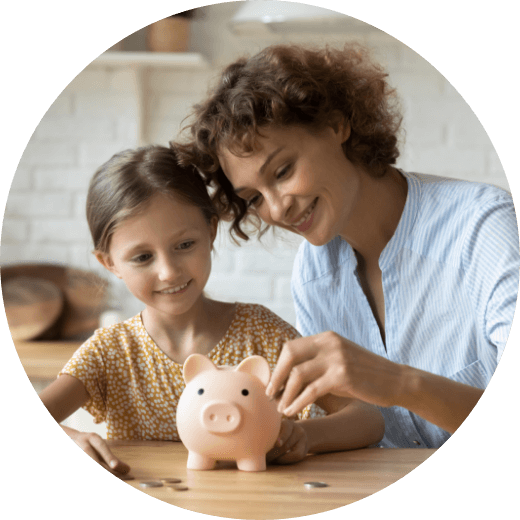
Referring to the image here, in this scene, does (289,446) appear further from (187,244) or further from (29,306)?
(29,306)

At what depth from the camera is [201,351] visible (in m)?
0.67

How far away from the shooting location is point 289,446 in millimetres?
608

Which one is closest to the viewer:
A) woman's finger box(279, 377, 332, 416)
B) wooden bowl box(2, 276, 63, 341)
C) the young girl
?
woman's finger box(279, 377, 332, 416)

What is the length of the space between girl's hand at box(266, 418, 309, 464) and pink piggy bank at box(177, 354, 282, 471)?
0.07ft

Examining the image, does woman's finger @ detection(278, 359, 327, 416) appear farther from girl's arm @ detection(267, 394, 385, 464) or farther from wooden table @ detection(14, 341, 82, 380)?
wooden table @ detection(14, 341, 82, 380)

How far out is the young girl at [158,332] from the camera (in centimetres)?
63

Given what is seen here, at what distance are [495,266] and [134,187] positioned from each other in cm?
43

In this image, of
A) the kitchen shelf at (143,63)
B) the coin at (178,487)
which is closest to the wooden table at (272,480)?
the coin at (178,487)

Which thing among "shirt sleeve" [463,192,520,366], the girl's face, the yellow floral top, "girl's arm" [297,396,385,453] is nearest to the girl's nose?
the girl's face

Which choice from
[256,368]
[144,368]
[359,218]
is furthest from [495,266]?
[144,368]

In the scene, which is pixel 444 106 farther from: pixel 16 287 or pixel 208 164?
pixel 16 287

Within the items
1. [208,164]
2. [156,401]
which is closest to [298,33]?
[208,164]

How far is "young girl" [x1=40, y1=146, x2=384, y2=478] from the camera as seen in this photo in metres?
0.63

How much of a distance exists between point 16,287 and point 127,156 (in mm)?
231
